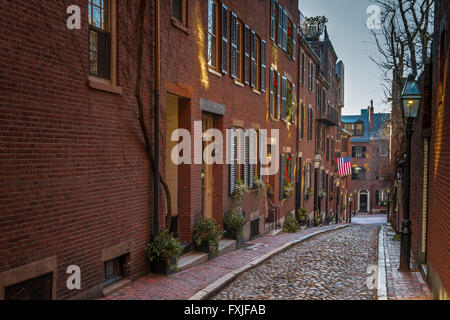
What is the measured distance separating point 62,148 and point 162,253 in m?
3.09

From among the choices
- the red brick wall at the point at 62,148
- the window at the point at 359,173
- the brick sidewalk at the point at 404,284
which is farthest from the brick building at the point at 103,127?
the window at the point at 359,173

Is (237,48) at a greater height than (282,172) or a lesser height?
greater

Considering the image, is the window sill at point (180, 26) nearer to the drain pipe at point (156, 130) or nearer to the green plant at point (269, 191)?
the drain pipe at point (156, 130)

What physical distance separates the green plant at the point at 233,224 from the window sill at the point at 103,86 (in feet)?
20.0

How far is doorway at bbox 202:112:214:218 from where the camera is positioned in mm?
11719

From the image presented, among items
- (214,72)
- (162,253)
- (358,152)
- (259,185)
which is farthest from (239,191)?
(358,152)

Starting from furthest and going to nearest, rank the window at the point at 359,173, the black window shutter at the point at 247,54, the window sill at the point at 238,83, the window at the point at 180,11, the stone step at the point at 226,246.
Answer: the window at the point at 359,173, the black window shutter at the point at 247,54, the window sill at the point at 238,83, the stone step at the point at 226,246, the window at the point at 180,11

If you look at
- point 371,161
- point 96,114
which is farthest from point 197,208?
point 371,161

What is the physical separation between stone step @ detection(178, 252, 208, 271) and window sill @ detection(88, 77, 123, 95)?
3765mm

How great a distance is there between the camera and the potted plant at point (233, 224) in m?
12.3

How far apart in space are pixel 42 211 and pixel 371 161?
2178 inches

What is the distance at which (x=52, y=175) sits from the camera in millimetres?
5688

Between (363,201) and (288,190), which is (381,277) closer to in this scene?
(288,190)

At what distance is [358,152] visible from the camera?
57312 mm
